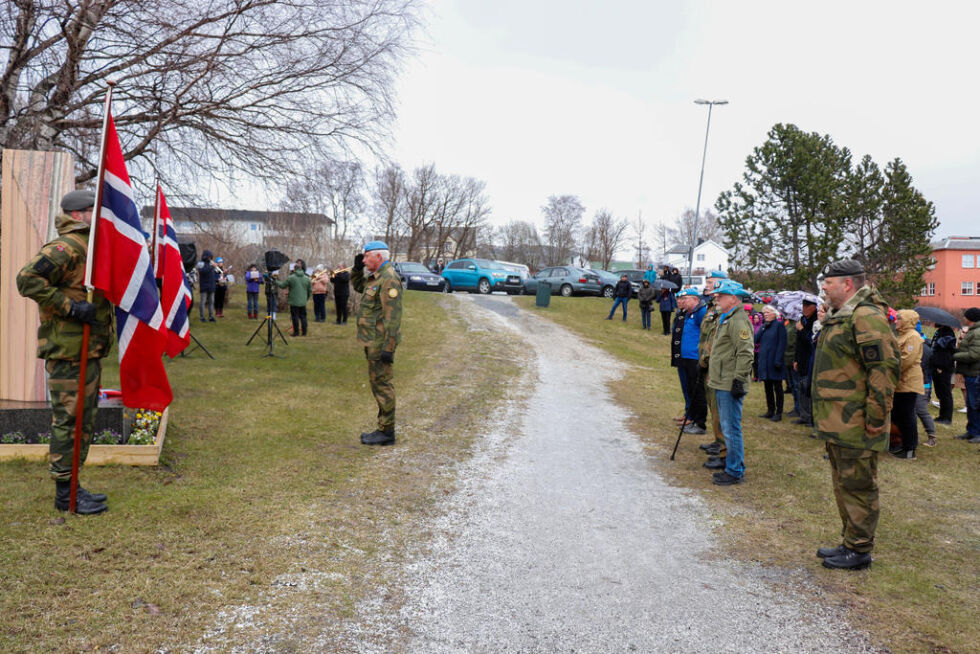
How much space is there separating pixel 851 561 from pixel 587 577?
1871 millimetres

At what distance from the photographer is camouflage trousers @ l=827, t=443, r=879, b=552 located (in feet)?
14.4

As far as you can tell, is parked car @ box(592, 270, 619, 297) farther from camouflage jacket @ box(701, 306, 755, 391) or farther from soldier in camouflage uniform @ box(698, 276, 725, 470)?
camouflage jacket @ box(701, 306, 755, 391)

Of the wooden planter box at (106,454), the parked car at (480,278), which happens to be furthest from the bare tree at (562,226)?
the wooden planter box at (106,454)

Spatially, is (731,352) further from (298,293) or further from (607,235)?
(607,235)

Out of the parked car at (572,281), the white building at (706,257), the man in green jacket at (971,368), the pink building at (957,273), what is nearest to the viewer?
the man in green jacket at (971,368)

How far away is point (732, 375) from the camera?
21.3ft

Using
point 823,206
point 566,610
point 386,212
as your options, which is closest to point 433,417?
point 566,610

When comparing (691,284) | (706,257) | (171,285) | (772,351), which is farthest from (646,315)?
(706,257)

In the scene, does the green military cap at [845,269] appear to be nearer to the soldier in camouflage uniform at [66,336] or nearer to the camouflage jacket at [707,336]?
the camouflage jacket at [707,336]

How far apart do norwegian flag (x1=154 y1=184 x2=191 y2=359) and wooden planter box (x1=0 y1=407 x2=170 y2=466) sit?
1.18m

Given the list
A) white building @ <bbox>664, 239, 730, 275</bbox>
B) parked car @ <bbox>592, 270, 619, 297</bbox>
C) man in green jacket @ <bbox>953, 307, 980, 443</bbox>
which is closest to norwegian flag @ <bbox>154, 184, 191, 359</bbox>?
man in green jacket @ <bbox>953, 307, 980, 443</bbox>

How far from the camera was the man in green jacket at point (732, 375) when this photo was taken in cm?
641

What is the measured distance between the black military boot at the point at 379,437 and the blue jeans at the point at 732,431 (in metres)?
3.64

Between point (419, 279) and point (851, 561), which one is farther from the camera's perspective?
point (419, 279)
